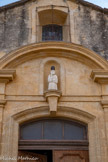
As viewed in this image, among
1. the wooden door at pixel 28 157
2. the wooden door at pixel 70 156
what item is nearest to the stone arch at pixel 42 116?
the wooden door at pixel 70 156

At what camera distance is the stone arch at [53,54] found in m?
10.5

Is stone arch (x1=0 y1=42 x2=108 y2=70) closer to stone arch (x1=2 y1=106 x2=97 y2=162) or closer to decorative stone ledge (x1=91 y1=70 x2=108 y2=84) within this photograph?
decorative stone ledge (x1=91 y1=70 x2=108 y2=84)

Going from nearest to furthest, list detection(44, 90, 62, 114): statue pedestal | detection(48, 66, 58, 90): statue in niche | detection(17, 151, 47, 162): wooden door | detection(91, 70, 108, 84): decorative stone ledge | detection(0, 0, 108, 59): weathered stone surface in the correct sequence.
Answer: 1. detection(17, 151, 47, 162): wooden door
2. detection(44, 90, 62, 114): statue pedestal
3. detection(48, 66, 58, 90): statue in niche
4. detection(91, 70, 108, 84): decorative stone ledge
5. detection(0, 0, 108, 59): weathered stone surface

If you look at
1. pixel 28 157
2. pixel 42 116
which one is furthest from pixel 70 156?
pixel 42 116

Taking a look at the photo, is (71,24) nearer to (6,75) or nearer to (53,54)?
(53,54)

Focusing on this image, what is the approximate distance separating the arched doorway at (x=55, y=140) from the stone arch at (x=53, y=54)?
7.68 feet

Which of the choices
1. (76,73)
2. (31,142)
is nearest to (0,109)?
(31,142)

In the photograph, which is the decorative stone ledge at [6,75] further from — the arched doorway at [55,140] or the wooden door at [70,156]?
the wooden door at [70,156]

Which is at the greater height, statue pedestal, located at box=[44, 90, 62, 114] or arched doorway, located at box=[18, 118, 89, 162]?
statue pedestal, located at box=[44, 90, 62, 114]

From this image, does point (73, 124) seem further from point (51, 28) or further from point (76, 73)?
point (51, 28)

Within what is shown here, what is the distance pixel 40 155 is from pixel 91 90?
309 cm

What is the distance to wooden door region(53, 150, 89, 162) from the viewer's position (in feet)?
31.4

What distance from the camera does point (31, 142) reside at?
385 inches

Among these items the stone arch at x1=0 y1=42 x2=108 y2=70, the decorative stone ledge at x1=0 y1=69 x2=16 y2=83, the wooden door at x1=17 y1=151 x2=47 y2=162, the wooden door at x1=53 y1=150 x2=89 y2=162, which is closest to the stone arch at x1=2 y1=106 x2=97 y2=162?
the wooden door at x1=53 y1=150 x2=89 y2=162
